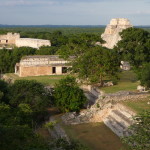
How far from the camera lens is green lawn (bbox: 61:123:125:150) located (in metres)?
11.9

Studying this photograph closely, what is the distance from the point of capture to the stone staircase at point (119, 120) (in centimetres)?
1305

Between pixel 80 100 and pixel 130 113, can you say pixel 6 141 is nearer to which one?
pixel 130 113

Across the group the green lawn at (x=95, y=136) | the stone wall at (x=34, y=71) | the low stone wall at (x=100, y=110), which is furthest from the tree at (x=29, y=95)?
the stone wall at (x=34, y=71)

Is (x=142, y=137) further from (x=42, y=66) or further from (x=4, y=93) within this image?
(x=42, y=66)

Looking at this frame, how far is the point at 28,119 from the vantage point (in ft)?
43.5

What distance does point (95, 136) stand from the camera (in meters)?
12.9

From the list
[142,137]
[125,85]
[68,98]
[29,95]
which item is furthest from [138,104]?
[142,137]

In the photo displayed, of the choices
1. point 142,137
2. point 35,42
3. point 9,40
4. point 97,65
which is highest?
point 35,42

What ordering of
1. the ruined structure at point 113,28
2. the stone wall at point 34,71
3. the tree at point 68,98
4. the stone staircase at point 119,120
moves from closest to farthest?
the stone staircase at point 119,120 < the tree at point 68,98 < the stone wall at point 34,71 < the ruined structure at point 113,28

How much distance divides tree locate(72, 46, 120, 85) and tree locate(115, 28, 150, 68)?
4960mm

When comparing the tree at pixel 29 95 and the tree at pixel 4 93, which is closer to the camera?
the tree at pixel 29 95

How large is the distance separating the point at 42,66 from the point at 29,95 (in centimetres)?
928

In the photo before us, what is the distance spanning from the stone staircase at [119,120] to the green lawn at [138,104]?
417mm

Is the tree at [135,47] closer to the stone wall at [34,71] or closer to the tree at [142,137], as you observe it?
the stone wall at [34,71]
